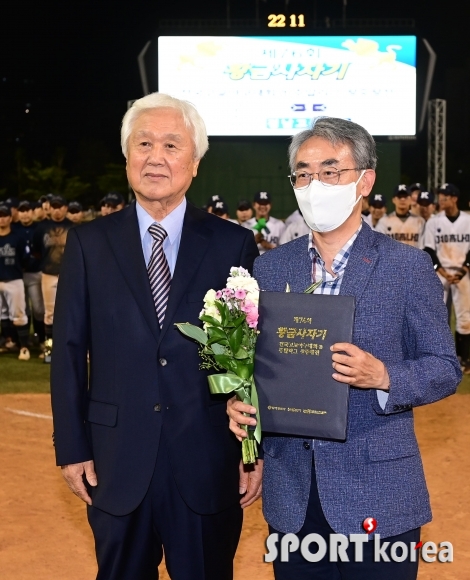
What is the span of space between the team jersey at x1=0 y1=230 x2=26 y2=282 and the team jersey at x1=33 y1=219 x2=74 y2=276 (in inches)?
16.7

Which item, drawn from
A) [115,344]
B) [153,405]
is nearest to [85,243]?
[115,344]

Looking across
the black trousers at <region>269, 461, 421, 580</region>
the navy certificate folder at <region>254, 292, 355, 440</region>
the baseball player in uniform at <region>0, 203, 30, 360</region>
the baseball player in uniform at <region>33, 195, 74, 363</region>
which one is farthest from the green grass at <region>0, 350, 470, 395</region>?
the navy certificate folder at <region>254, 292, 355, 440</region>

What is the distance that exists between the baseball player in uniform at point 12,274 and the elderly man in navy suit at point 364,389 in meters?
11.9

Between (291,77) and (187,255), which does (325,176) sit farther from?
(291,77)

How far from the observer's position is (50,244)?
14266 millimetres

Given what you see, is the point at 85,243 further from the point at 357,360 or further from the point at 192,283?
the point at 357,360

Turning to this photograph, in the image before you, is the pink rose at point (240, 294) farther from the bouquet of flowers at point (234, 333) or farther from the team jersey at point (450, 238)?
the team jersey at point (450, 238)

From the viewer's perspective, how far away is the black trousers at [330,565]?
2941mm

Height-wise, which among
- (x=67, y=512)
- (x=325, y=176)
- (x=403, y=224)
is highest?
(x=325, y=176)

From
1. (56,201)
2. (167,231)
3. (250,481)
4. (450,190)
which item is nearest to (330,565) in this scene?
(250,481)

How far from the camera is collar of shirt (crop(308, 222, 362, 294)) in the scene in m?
3.06

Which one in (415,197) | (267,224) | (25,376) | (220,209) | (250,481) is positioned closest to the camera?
(250,481)

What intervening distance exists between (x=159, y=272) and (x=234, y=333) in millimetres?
682

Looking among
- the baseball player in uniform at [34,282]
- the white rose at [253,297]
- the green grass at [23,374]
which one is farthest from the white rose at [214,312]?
the baseball player in uniform at [34,282]
